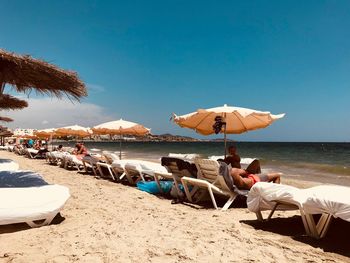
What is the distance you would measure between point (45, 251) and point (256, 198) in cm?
264

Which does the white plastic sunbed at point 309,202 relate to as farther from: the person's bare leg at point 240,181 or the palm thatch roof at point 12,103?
the palm thatch roof at point 12,103

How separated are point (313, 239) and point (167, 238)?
1.68 metres

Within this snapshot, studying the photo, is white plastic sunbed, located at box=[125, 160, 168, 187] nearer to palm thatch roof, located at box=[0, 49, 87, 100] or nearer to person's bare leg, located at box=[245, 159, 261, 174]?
person's bare leg, located at box=[245, 159, 261, 174]

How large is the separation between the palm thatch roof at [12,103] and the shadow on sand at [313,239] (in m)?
6.64

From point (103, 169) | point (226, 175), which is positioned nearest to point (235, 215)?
point (226, 175)

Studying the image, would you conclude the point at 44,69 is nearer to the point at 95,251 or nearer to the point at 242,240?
the point at 95,251

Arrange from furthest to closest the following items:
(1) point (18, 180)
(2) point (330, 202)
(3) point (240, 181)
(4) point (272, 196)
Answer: (3) point (240, 181)
(1) point (18, 180)
(4) point (272, 196)
(2) point (330, 202)

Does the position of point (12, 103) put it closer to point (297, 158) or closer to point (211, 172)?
point (211, 172)

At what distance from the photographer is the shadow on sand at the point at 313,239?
361 centimetres

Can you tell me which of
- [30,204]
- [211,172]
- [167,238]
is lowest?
[167,238]

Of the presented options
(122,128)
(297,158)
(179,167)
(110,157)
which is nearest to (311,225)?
(179,167)

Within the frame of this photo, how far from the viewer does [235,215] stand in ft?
17.0

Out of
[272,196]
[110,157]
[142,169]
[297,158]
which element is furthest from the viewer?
[297,158]

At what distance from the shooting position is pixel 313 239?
384cm
